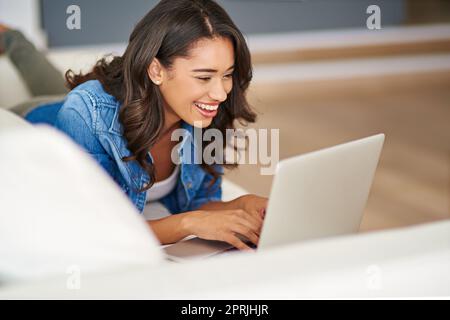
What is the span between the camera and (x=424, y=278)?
952mm

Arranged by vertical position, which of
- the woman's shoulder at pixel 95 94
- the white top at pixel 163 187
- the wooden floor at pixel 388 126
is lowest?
the wooden floor at pixel 388 126

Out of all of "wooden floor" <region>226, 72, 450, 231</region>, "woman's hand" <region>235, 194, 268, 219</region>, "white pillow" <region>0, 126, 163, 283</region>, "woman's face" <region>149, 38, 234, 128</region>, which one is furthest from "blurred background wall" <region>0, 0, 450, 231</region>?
"white pillow" <region>0, 126, 163, 283</region>

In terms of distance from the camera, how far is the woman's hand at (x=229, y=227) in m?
1.23

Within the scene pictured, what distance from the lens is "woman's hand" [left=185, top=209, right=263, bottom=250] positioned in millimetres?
1231

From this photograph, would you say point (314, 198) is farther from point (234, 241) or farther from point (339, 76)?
point (339, 76)

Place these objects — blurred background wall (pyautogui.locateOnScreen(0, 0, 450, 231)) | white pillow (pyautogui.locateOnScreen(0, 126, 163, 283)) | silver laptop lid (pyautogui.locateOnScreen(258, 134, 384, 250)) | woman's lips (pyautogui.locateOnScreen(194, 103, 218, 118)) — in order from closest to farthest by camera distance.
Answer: white pillow (pyautogui.locateOnScreen(0, 126, 163, 283))
silver laptop lid (pyautogui.locateOnScreen(258, 134, 384, 250))
woman's lips (pyautogui.locateOnScreen(194, 103, 218, 118))
blurred background wall (pyautogui.locateOnScreen(0, 0, 450, 231))

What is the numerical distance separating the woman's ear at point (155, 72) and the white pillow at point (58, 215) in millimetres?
402

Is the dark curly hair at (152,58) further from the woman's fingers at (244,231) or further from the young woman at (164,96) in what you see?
the woman's fingers at (244,231)

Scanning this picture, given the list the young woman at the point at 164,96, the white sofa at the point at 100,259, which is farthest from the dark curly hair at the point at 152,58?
the white sofa at the point at 100,259

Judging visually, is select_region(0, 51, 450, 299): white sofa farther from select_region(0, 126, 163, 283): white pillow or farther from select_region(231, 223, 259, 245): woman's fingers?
select_region(231, 223, 259, 245): woman's fingers

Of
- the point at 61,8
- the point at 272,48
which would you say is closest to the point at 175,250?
the point at 61,8

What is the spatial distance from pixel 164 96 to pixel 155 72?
54mm

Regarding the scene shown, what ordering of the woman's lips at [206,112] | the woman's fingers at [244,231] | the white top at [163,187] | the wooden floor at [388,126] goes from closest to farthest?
the woman's fingers at [244,231]
the woman's lips at [206,112]
the white top at [163,187]
the wooden floor at [388,126]
